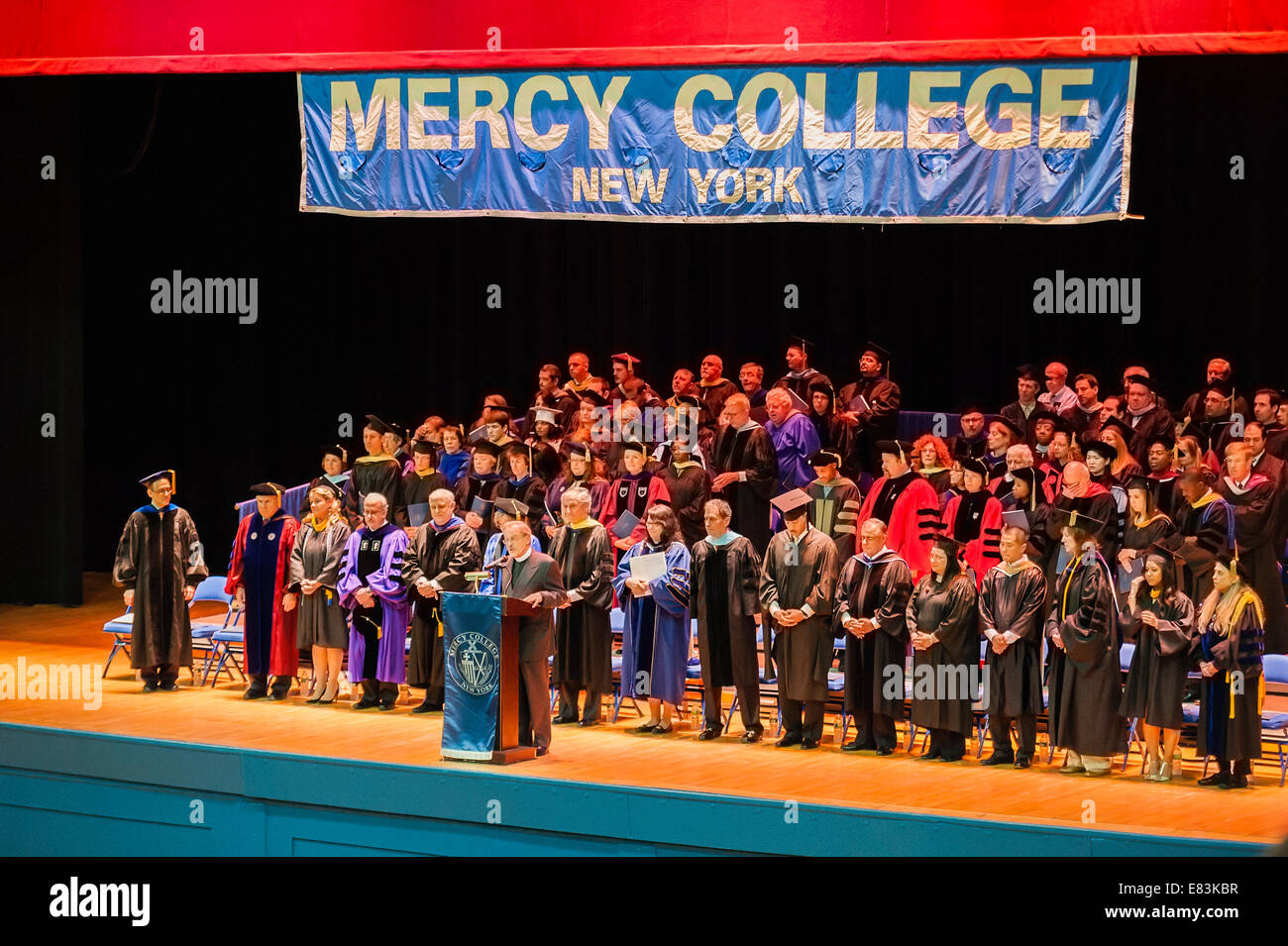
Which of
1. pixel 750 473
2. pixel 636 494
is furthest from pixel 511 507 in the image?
pixel 750 473

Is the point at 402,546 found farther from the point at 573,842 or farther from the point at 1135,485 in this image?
the point at 1135,485

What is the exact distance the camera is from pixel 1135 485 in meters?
10.5

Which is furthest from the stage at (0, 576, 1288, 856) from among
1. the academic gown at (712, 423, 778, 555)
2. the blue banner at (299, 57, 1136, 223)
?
the blue banner at (299, 57, 1136, 223)

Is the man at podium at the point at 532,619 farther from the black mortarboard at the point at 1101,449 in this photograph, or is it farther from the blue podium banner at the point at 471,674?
the black mortarboard at the point at 1101,449

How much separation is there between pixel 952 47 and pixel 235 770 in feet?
20.8

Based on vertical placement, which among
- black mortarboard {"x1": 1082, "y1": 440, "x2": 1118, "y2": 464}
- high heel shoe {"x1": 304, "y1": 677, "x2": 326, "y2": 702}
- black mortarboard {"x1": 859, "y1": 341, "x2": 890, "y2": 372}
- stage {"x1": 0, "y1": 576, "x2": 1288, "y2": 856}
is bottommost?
stage {"x1": 0, "y1": 576, "x2": 1288, "y2": 856}

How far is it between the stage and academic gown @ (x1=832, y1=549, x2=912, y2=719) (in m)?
0.39

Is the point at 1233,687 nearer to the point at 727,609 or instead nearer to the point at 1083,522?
the point at 1083,522

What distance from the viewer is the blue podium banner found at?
10.1 m

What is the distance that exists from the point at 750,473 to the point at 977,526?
211 cm

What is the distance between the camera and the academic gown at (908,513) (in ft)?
38.8

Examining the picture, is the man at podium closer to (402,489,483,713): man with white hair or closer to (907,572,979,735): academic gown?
(402,489,483,713): man with white hair

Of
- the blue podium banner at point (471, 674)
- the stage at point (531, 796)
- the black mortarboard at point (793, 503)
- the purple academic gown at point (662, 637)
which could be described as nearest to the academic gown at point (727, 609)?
the purple academic gown at point (662, 637)
